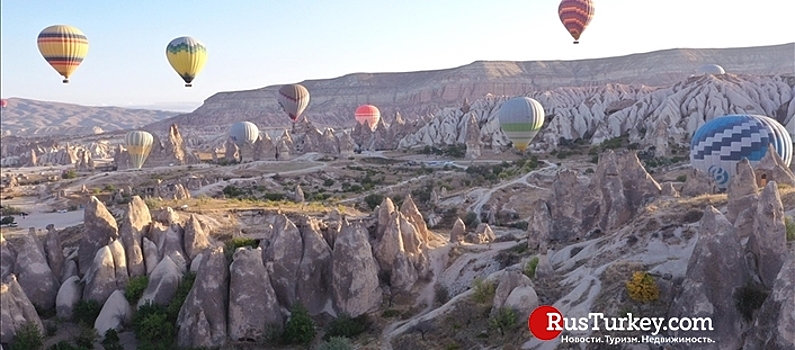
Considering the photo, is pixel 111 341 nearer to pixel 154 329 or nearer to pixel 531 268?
pixel 154 329

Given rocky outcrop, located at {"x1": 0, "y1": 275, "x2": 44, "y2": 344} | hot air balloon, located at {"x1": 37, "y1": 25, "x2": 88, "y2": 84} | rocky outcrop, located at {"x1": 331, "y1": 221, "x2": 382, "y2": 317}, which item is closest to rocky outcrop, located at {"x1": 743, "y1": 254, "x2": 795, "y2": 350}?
rocky outcrop, located at {"x1": 331, "y1": 221, "x2": 382, "y2": 317}

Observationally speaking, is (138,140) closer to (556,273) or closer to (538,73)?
(556,273)

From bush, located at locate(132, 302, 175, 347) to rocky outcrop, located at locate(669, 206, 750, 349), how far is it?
432 inches

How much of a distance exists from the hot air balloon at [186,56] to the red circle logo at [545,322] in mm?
44375

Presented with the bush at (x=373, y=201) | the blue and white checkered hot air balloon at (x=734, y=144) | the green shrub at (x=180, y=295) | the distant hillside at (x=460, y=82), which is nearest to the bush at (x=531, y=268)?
the green shrub at (x=180, y=295)

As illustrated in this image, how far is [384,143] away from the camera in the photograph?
87.2 metres

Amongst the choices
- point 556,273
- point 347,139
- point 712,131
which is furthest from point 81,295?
point 347,139

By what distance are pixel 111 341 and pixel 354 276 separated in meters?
5.92

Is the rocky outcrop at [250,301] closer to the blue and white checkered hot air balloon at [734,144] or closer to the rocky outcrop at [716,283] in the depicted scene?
the rocky outcrop at [716,283]

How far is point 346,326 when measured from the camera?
15.1m

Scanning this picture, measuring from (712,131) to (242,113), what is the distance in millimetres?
155335

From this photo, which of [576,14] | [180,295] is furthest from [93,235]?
[576,14]

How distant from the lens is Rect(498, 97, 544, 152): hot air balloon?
164 feet

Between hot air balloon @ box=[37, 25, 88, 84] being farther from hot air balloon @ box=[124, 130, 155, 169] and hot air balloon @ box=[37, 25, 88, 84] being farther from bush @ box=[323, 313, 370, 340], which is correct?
bush @ box=[323, 313, 370, 340]
